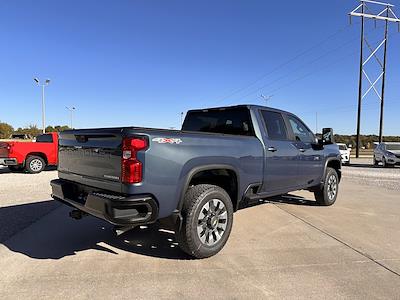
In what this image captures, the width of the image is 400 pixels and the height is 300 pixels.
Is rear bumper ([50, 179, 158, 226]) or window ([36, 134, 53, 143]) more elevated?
window ([36, 134, 53, 143])

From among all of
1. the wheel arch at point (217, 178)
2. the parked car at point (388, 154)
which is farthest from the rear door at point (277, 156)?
the parked car at point (388, 154)

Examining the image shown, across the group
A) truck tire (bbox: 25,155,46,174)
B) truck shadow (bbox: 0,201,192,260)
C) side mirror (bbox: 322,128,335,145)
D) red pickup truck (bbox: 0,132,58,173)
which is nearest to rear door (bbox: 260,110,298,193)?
side mirror (bbox: 322,128,335,145)

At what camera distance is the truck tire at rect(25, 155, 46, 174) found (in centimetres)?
1477

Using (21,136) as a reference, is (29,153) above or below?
below

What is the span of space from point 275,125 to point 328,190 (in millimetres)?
2622

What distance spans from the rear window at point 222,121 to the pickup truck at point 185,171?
2 cm

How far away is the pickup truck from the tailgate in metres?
0.01

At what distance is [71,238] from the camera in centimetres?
A: 541

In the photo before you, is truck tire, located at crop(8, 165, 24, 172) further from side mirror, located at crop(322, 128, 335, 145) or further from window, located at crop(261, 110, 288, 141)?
side mirror, located at crop(322, 128, 335, 145)

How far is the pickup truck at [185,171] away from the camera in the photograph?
12.8ft

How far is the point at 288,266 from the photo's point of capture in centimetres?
430

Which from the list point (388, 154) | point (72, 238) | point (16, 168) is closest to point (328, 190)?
point (72, 238)

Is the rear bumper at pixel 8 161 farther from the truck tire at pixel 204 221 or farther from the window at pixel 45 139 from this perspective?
the truck tire at pixel 204 221

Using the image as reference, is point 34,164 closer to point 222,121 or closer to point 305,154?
point 222,121
